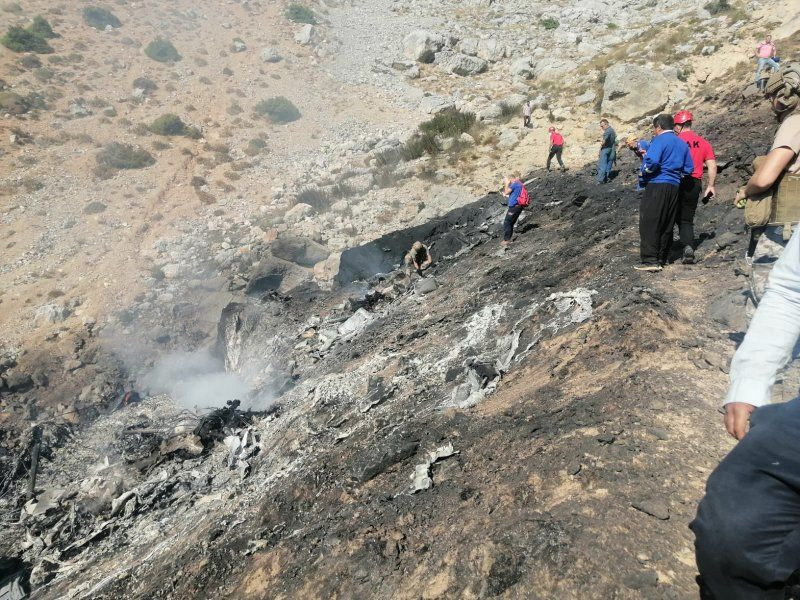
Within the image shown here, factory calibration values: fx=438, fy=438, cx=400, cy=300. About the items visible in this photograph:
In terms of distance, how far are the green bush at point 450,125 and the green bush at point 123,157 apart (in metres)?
12.9

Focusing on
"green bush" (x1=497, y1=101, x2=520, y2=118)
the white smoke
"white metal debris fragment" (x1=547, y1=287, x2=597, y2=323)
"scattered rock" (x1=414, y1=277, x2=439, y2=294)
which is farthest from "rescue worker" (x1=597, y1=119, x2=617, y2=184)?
the white smoke

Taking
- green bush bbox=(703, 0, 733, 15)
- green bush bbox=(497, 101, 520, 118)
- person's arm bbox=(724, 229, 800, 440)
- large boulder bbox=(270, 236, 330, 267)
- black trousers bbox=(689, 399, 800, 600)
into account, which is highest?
green bush bbox=(703, 0, 733, 15)

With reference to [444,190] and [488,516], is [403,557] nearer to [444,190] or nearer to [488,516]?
[488,516]

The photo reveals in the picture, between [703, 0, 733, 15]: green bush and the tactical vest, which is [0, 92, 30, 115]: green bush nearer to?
the tactical vest

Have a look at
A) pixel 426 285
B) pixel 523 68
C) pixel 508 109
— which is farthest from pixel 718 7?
pixel 426 285

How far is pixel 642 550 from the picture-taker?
77.3 inches

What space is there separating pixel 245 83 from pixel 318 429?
88.8 ft

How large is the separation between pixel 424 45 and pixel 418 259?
21.9 metres

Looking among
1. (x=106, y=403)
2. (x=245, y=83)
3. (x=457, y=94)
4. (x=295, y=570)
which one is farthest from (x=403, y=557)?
(x=245, y=83)

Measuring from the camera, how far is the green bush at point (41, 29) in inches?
998

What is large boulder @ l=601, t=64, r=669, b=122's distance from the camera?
12266 mm

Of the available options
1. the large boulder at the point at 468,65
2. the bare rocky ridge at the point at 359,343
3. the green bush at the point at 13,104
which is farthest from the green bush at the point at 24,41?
the large boulder at the point at 468,65

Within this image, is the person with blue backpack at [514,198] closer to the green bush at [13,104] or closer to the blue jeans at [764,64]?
the blue jeans at [764,64]

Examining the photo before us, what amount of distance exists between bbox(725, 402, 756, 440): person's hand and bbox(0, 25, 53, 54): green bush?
34.5 metres
